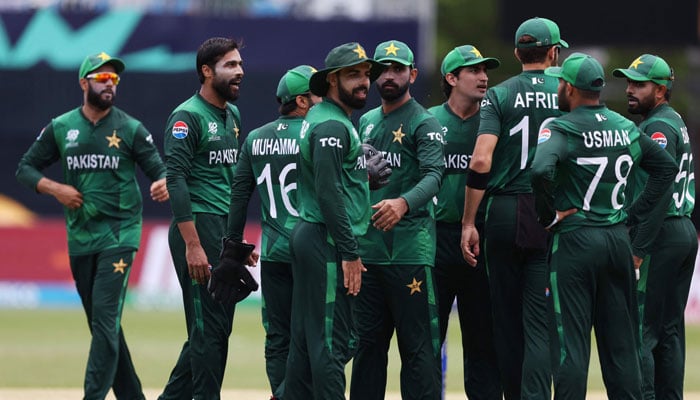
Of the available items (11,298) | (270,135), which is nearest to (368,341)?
(270,135)

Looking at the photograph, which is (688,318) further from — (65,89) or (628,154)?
(628,154)

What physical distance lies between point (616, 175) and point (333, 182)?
1.69 meters

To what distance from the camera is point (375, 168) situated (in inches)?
317

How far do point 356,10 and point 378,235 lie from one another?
1466 cm

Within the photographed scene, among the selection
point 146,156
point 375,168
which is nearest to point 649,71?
point 375,168

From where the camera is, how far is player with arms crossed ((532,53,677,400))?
770cm

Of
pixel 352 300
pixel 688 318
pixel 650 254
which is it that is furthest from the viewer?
pixel 688 318

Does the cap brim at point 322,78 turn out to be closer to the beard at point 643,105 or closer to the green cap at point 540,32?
the green cap at point 540,32

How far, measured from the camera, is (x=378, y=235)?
8.23 m

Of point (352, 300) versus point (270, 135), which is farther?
point (270, 135)

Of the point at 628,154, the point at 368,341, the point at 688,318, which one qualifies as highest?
the point at 628,154

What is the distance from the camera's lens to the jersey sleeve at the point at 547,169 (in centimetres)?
758

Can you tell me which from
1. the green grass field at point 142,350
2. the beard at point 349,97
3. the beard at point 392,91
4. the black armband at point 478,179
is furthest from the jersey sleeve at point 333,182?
the green grass field at point 142,350

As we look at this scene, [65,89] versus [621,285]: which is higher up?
[65,89]
